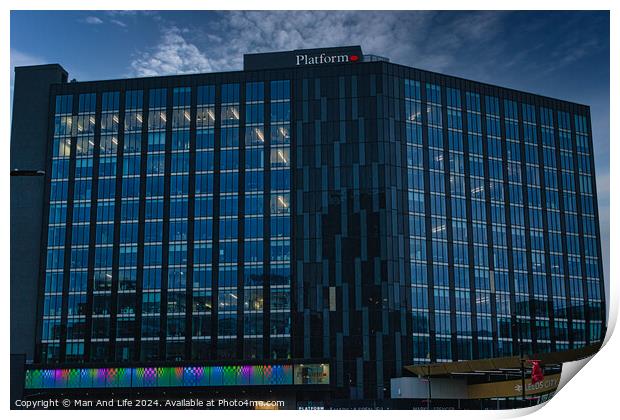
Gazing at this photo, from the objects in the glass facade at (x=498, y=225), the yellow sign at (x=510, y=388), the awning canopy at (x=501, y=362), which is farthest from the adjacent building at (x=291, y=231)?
the yellow sign at (x=510, y=388)

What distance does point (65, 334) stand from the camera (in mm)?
122875

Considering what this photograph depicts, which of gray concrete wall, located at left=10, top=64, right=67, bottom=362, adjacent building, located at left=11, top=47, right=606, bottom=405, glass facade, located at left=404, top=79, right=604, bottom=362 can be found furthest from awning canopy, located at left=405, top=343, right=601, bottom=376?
gray concrete wall, located at left=10, top=64, right=67, bottom=362

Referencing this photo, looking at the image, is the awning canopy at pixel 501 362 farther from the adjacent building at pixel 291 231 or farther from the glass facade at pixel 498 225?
the glass facade at pixel 498 225

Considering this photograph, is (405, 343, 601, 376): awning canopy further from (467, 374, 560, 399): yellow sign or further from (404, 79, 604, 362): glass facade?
(404, 79, 604, 362): glass facade

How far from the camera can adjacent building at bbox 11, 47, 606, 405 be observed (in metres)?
117

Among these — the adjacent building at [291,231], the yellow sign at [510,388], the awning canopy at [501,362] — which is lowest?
the yellow sign at [510,388]

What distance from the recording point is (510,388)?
267ft

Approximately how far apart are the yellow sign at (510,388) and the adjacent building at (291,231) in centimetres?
2158

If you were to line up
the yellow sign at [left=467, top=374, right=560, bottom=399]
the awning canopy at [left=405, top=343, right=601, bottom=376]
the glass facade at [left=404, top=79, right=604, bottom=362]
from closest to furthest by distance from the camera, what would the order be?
the awning canopy at [left=405, top=343, right=601, bottom=376], the yellow sign at [left=467, top=374, right=560, bottom=399], the glass facade at [left=404, top=79, right=604, bottom=362]

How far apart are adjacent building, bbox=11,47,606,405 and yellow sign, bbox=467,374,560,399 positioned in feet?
70.8

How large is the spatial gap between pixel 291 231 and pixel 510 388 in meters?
47.1

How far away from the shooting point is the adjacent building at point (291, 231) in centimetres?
11712
